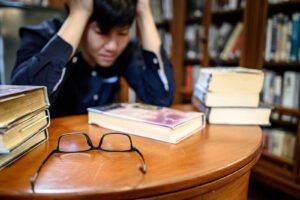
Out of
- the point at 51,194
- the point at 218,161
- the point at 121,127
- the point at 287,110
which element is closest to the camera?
the point at 51,194

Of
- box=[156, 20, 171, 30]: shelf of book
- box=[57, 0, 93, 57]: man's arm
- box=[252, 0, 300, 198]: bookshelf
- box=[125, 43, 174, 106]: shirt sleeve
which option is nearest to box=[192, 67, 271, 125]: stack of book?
box=[125, 43, 174, 106]: shirt sleeve

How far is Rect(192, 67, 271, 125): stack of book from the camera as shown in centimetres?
69

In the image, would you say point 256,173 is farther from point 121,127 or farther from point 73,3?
point 73,3

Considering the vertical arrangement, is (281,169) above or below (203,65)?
below

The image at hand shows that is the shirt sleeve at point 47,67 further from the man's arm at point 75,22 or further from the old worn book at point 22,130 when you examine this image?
the old worn book at point 22,130

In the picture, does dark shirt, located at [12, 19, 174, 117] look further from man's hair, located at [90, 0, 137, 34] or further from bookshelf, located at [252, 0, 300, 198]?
bookshelf, located at [252, 0, 300, 198]

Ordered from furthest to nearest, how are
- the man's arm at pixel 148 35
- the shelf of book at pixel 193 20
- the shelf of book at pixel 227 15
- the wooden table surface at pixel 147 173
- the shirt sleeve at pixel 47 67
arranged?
the shelf of book at pixel 193 20 → the shelf of book at pixel 227 15 → the man's arm at pixel 148 35 → the shirt sleeve at pixel 47 67 → the wooden table surface at pixel 147 173

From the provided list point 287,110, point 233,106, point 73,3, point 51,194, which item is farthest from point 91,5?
point 287,110

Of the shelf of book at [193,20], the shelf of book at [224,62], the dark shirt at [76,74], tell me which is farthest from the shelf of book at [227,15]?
the dark shirt at [76,74]

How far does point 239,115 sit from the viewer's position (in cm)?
69

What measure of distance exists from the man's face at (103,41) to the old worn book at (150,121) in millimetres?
244

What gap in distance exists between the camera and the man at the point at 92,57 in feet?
2.31

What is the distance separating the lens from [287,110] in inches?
54.0

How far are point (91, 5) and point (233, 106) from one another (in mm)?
519
